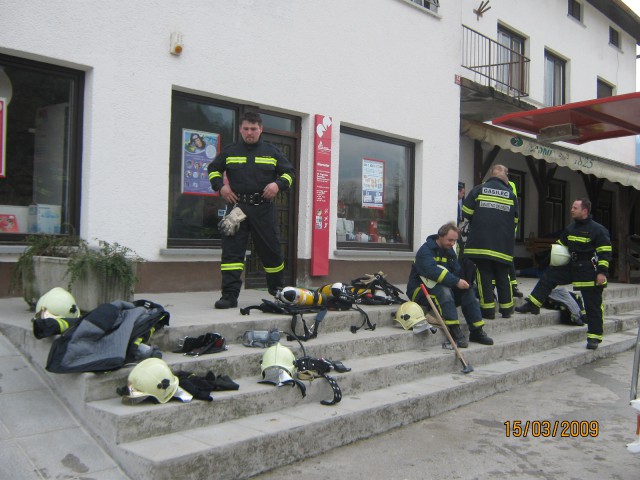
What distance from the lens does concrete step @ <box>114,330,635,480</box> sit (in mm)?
3633

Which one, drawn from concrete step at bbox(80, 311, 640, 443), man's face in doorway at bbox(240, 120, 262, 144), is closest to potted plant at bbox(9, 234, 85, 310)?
concrete step at bbox(80, 311, 640, 443)

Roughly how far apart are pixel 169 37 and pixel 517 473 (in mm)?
5716

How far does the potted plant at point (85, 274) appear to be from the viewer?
494cm

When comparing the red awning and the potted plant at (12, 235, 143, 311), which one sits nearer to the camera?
the potted plant at (12, 235, 143, 311)

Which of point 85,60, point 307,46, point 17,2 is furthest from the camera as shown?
point 307,46

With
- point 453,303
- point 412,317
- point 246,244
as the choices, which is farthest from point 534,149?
point 246,244

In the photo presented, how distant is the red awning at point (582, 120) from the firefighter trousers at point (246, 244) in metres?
4.09

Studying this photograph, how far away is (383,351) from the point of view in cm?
623

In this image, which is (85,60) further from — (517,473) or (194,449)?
(517,473)

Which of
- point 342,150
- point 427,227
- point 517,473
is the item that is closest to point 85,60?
point 342,150

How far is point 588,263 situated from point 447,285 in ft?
7.46

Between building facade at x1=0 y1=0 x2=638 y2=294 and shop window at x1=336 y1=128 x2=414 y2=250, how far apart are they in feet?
0.09

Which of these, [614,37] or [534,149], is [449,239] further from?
[614,37]
